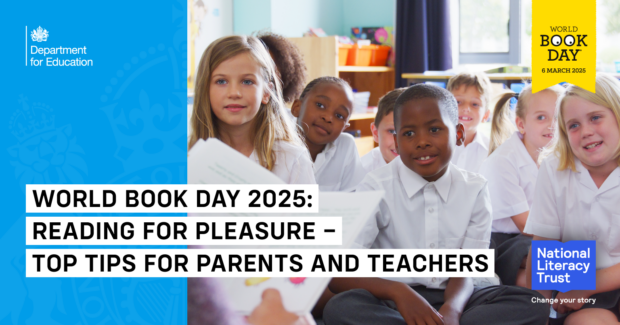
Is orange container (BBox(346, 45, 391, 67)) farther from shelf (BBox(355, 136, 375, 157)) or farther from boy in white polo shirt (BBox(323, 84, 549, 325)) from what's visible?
boy in white polo shirt (BBox(323, 84, 549, 325))

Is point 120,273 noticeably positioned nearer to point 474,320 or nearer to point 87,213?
point 87,213

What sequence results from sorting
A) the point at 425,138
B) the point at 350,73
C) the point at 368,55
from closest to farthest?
the point at 425,138 → the point at 368,55 → the point at 350,73

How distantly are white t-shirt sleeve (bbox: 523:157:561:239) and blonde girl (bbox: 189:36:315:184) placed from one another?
557 mm

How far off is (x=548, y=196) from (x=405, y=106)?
423 mm

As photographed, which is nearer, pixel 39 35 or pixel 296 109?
pixel 39 35

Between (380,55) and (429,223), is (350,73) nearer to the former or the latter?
(380,55)

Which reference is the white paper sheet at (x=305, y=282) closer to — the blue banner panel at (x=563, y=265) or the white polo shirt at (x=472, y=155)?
the blue banner panel at (x=563, y=265)

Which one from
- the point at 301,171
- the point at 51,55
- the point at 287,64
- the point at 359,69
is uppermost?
the point at 359,69

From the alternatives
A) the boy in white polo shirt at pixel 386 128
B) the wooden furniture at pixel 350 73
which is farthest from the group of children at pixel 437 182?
the wooden furniture at pixel 350 73

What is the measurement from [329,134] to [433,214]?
0.54 m

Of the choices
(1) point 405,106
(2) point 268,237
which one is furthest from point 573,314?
(2) point 268,237

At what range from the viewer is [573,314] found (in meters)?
1.19

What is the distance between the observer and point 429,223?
3.94 ft

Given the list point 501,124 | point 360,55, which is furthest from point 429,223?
point 360,55
